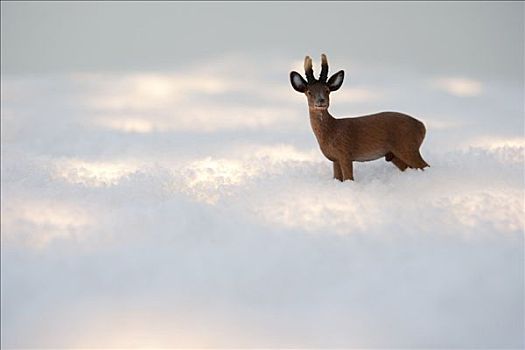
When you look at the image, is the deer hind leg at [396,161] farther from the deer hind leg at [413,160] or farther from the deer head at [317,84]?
the deer head at [317,84]

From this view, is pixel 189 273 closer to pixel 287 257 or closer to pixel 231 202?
pixel 287 257

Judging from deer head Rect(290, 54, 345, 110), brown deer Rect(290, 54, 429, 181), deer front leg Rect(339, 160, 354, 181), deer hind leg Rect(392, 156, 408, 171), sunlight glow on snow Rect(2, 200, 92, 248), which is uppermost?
deer head Rect(290, 54, 345, 110)

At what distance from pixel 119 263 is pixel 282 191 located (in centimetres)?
83

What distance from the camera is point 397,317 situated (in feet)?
6.12

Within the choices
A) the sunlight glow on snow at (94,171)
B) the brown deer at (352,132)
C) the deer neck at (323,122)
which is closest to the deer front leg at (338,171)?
the brown deer at (352,132)

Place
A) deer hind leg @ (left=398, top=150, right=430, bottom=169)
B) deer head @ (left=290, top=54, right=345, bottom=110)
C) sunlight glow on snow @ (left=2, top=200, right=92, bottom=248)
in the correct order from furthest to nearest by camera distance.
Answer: deer hind leg @ (left=398, top=150, right=430, bottom=169) < deer head @ (left=290, top=54, right=345, bottom=110) < sunlight glow on snow @ (left=2, top=200, right=92, bottom=248)

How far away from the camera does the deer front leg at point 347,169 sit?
8.68 feet

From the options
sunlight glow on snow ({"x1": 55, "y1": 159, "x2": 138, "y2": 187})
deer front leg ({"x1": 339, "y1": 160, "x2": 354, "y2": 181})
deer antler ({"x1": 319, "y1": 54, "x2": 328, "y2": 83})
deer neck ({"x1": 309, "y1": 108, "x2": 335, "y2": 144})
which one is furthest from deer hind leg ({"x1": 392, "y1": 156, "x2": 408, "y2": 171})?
sunlight glow on snow ({"x1": 55, "y1": 159, "x2": 138, "y2": 187})

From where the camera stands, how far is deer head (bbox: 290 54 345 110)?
8.45 feet

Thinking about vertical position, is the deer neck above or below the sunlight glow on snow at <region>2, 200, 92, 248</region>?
above

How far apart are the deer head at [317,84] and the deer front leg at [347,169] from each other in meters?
0.25

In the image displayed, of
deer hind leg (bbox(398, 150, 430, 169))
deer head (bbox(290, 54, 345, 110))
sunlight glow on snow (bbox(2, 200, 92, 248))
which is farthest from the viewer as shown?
deer hind leg (bbox(398, 150, 430, 169))

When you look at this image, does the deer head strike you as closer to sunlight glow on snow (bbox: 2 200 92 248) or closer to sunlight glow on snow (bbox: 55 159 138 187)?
sunlight glow on snow (bbox: 55 159 138 187)

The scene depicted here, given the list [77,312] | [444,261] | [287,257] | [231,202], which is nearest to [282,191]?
[231,202]
